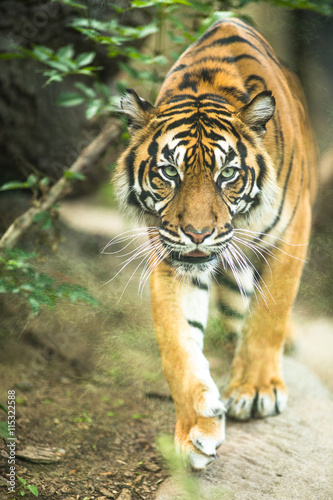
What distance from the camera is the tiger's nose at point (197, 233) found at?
1.40 metres

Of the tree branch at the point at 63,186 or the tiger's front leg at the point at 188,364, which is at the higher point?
the tree branch at the point at 63,186

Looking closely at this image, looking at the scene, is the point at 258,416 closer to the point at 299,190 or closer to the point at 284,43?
the point at 299,190

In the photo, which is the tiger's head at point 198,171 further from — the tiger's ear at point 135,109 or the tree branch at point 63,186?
the tree branch at point 63,186

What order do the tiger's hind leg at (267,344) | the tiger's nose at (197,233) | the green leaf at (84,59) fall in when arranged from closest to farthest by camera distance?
the tiger's nose at (197,233)
the tiger's hind leg at (267,344)
the green leaf at (84,59)

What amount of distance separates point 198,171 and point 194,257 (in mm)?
256

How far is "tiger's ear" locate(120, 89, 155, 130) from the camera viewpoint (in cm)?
152

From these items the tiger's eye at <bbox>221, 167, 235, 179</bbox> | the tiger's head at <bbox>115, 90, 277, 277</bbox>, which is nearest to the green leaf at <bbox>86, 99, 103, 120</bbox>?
the tiger's head at <bbox>115, 90, 277, 277</bbox>

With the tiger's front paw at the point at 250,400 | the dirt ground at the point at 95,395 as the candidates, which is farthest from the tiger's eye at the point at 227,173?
the tiger's front paw at the point at 250,400

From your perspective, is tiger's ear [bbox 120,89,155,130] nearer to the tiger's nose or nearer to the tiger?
the tiger

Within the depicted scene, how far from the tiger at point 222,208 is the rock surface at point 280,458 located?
0.24 ft

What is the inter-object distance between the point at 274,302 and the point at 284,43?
3.18 feet

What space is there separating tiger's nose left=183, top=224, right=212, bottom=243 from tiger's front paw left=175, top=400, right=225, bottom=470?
502 millimetres

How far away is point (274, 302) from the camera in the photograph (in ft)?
5.59

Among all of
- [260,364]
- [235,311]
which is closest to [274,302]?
[235,311]
